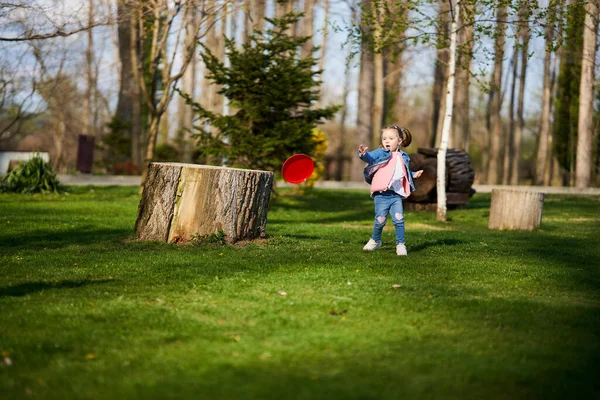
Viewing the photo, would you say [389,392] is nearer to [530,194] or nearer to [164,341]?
[164,341]

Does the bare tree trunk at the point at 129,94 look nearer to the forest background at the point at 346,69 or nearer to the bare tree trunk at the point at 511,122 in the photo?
the forest background at the point at 346,69

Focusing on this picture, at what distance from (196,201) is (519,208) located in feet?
22.4

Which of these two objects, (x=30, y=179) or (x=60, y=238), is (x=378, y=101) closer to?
(x=30, y=179)

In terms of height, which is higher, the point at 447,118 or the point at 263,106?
the point at 263,106

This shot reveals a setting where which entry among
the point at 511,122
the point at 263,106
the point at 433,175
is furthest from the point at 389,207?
the point at 511,122

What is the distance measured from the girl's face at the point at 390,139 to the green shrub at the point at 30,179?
1131cm

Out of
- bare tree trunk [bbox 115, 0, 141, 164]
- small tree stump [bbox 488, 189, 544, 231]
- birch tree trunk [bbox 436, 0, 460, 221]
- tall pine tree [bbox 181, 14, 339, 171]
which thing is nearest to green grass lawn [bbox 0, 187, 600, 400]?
small tree stump [bbox 488, 189, 544, 231]

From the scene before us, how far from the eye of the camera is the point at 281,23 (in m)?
15.8

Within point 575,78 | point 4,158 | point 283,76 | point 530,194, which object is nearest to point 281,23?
point 283,76

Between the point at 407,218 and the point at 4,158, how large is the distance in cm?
1586

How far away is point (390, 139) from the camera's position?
29.8 ft

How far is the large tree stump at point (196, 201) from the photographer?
9289mm

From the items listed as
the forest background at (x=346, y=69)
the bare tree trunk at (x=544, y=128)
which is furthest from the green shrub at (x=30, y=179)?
the bare tree trunk at (x=544, y=128)

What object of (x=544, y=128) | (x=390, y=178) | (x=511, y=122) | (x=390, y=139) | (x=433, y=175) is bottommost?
(x=390, y=178)
